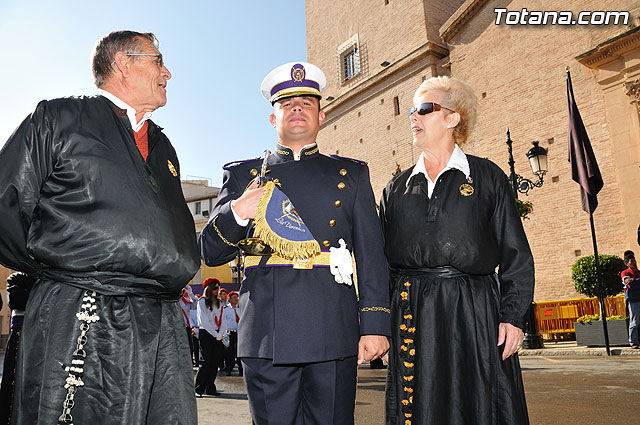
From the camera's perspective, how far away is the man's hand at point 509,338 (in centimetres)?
282

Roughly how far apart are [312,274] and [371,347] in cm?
49

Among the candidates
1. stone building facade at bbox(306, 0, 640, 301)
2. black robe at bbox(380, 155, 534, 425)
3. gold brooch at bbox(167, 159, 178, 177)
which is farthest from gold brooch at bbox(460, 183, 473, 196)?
stone building facade at bbox(306, 0, 640, 301)

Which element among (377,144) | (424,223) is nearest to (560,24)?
(377,144)

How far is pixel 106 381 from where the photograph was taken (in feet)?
6.18

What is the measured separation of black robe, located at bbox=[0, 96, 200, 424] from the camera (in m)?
1.86

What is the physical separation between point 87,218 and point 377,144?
24548 mm

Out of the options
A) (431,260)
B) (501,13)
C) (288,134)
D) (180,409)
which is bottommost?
(180,409)

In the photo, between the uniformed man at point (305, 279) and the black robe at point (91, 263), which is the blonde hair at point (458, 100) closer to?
the uniformed man at point (305, 279)

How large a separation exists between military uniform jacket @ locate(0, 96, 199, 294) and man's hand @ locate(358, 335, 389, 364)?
1.09m

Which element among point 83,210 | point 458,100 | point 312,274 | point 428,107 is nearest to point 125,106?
point 83,210

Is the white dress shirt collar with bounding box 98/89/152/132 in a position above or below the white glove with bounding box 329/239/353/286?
above

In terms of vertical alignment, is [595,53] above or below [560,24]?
below

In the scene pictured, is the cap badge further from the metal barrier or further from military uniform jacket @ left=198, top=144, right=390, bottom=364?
the metal barrier

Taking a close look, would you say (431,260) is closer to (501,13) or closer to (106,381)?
(106,381)
